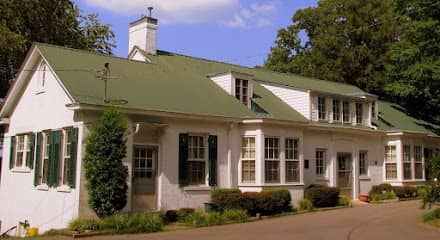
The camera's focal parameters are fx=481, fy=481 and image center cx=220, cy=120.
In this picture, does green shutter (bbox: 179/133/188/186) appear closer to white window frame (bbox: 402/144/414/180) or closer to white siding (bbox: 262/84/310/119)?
white siding (bbox: 262/84/310/119)

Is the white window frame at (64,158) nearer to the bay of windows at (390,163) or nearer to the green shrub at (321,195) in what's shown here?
the green shrub at (321,195)

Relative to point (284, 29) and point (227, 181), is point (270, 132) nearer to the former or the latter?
point (227, 181)

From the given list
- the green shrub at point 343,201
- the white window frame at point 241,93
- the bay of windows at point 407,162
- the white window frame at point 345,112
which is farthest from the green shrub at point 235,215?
the bay of windows at point 407,162

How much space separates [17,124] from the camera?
1995cm

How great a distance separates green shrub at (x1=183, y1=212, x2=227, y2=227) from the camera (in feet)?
51.8

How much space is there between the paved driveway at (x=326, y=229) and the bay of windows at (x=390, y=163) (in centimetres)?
746

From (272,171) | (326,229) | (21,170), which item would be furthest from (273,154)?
(21,170)

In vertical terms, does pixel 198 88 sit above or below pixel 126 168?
above

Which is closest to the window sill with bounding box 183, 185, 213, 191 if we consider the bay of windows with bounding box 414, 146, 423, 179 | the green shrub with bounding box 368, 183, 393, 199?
the green shrub with bounding box 368, 183, 393, 199

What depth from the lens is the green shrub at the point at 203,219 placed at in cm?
1580

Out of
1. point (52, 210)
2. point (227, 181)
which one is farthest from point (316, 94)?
point (52, 210)

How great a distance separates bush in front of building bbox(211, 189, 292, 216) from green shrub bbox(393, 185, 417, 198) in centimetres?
902

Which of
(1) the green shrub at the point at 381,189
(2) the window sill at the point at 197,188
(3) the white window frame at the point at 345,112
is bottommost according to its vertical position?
(1) the green shrub at the point at 381,189

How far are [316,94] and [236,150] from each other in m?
6.14
